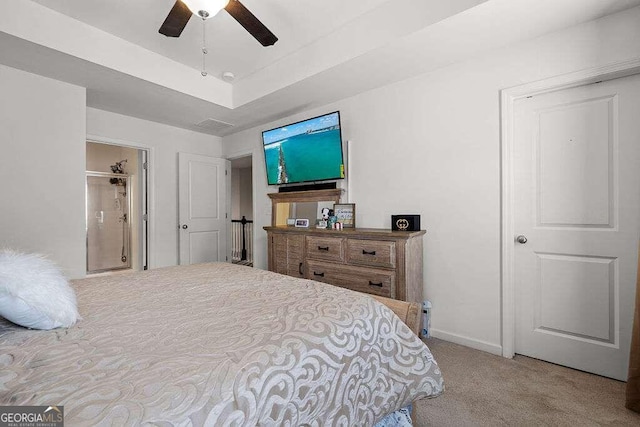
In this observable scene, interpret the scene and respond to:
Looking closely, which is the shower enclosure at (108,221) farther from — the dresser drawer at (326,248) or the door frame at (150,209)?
the dresser drawer at (326,248)

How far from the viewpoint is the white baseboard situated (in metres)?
2.34

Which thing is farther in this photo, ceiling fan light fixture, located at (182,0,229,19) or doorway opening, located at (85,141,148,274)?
doorway opening, located at (85,141,148,274)

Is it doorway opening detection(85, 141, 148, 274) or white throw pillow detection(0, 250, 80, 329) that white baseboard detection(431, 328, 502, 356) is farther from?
doorway opening detection(85, 141, 148, 274)

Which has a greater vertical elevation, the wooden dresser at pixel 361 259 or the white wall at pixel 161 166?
the white wall at pixel 161 166

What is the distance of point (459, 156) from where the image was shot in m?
2.53

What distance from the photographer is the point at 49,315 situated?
0.98 m

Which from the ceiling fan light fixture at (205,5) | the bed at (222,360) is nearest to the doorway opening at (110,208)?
the ceiling fan light fixture at (205,5)

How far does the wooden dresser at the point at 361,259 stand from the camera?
2.37 metres

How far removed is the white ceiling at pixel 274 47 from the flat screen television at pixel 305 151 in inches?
12.1

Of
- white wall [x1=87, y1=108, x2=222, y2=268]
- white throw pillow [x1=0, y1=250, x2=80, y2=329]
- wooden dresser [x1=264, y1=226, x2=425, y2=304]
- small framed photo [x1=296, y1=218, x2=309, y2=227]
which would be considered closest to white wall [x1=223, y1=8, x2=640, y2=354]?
wooden dresser [x1=264, y1=226, x2=425, y2=304]

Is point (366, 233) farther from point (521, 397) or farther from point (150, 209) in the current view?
point (150, 209)

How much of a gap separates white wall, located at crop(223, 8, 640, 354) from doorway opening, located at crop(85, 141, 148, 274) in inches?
177

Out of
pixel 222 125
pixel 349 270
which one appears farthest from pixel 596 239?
pixel 222 125

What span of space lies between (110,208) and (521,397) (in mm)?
6567
